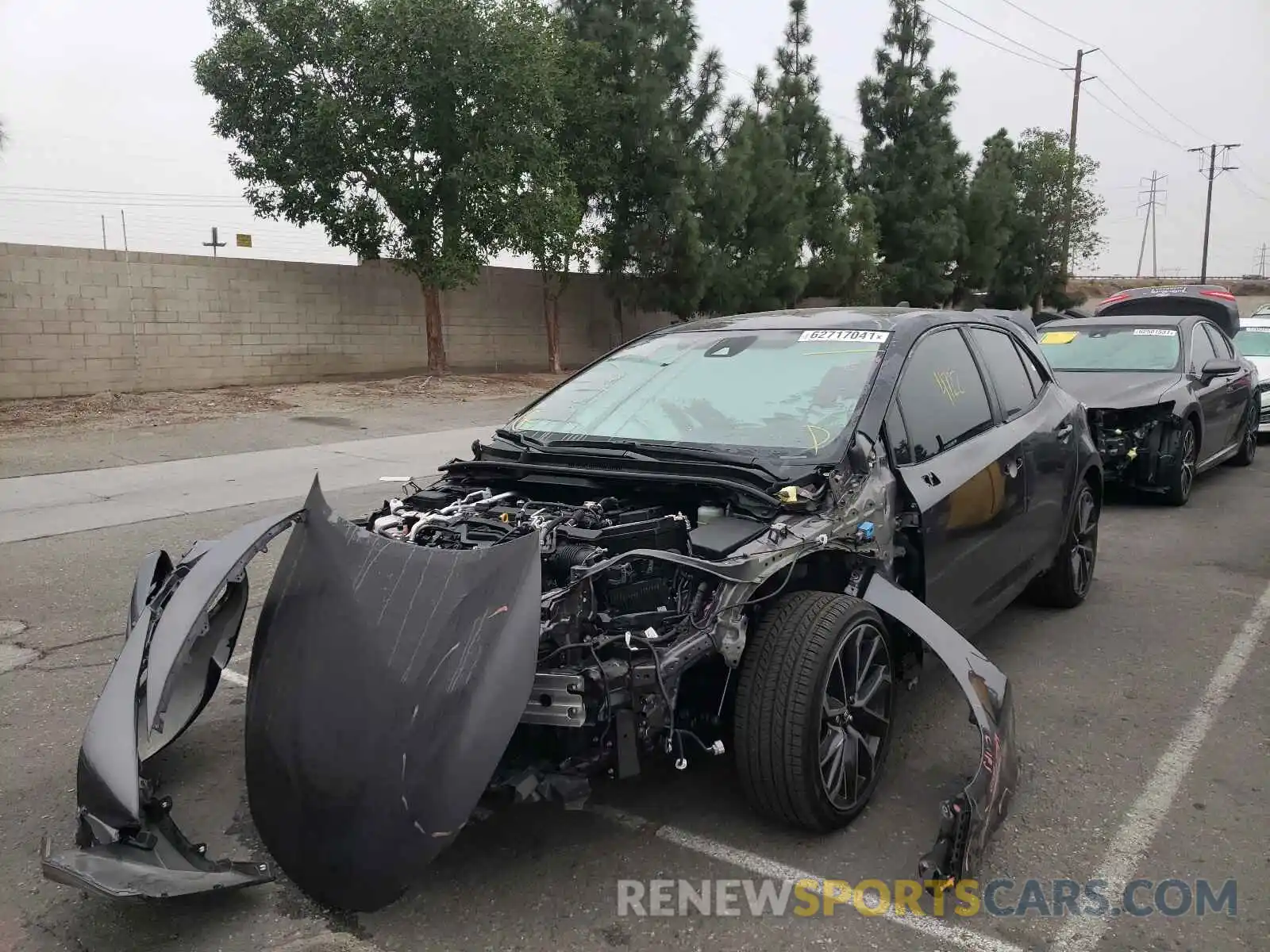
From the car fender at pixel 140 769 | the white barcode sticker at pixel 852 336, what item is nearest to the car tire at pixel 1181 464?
the white barcode sticker at pixel 852 336

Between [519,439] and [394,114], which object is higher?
[394,114]

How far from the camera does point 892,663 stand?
352 centimetres

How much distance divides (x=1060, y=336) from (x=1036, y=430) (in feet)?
18.3

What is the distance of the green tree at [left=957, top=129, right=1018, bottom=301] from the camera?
32.2 m

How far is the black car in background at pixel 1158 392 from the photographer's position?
8141 mm

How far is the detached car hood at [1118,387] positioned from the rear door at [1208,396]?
11.6 inches

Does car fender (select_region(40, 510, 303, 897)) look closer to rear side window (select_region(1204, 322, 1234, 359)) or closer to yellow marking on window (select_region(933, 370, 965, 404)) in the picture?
yellow marking on window (select_region(933, 370, 965, 404))

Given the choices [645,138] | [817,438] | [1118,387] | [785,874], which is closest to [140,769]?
[785,874]

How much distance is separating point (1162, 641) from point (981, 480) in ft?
5.84

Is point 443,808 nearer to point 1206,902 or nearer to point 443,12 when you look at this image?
point 1206,902

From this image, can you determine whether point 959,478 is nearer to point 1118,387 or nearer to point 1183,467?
point 1118,387

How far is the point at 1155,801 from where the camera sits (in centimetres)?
349

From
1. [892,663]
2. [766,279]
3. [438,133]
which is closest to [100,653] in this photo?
[892,663]

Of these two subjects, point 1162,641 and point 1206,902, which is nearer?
point 1206,902
